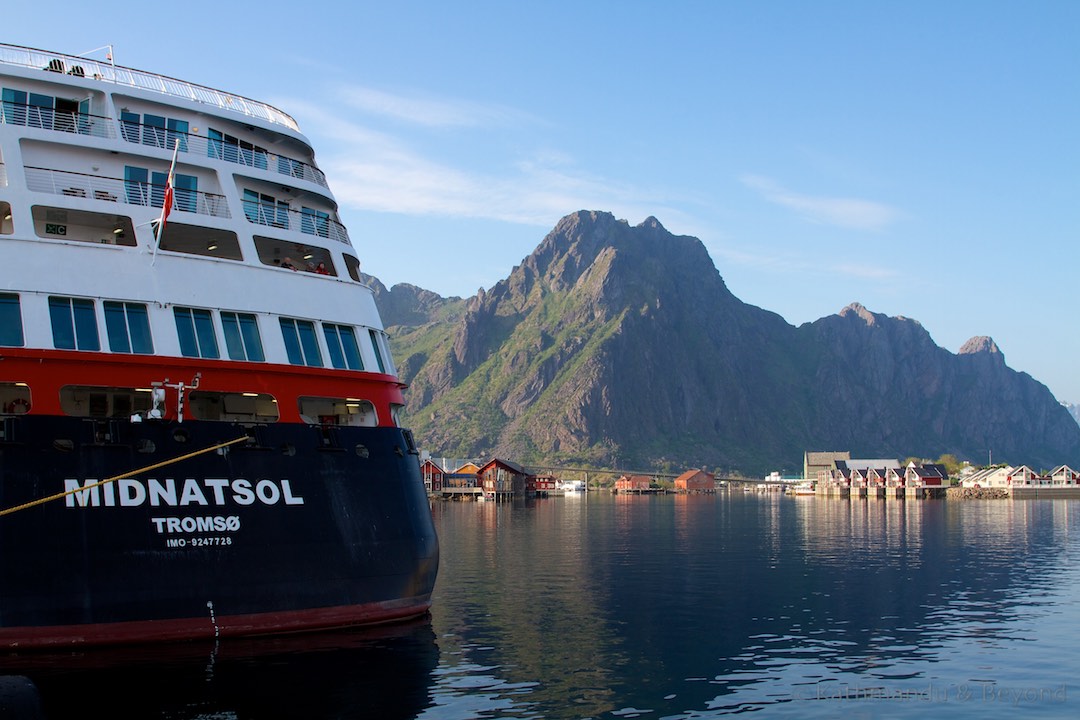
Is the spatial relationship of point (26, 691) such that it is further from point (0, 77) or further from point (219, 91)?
point (219, 91)

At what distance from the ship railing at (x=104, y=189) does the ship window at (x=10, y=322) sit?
11.8 ft

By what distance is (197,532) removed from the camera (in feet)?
78.0

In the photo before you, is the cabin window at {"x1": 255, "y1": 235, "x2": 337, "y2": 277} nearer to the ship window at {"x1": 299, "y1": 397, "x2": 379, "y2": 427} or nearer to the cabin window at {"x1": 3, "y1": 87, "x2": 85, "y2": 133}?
the ship window at {"x1": 299, "y1": 397, "x2": 379, "y2": 427}

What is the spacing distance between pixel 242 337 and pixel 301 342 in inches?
66.3

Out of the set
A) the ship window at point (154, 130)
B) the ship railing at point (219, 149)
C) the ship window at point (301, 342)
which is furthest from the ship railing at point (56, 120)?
the ship window at point (301, 342)

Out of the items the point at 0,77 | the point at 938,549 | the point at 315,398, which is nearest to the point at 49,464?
the point at 315,398

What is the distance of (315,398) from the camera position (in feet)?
89.5

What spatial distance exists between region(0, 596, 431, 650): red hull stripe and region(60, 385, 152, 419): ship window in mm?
4986

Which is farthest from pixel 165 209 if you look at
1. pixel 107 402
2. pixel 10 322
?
pixel 107 402

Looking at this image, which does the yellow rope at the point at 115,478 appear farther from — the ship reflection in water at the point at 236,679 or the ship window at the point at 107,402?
the ship reflection in water at the point at 236,679

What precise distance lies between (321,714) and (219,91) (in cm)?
1990

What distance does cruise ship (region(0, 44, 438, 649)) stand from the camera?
22.7m

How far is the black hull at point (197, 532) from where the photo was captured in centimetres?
2225

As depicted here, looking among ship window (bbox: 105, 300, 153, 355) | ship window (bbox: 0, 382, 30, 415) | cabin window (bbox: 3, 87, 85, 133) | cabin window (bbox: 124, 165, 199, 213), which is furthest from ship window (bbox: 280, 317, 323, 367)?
cabin window (bbox: 3, 87, 85, 133)
